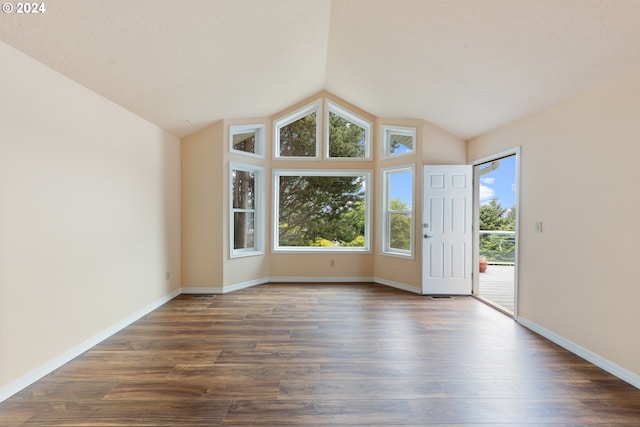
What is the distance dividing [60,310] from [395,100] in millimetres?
4381

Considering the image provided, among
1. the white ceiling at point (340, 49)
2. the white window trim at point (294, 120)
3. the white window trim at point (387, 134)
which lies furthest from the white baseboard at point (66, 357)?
the white window trim at point (387, 134)

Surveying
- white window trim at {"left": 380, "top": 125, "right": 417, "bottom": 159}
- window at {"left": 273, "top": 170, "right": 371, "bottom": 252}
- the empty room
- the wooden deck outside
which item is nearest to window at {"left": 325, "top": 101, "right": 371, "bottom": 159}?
white window trim at {"left": 380, "top": 125, "right": 417, "bottom": 159}

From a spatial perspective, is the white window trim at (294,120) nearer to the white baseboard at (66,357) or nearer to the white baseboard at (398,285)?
the white baseboard at (398,285)

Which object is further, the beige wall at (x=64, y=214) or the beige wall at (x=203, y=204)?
the beige wall at (x=203, y=204)

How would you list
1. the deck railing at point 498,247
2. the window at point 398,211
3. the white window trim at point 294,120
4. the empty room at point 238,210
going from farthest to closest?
the deck railing at point 498,247
the white window trim at point 294,120
the window at point 398,211
the empty room at point 238,210

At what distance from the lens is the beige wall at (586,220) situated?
2115 millimetres

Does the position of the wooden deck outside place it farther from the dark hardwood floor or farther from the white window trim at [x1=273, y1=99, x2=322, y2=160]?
the white window trim at [x1=273, y1=99, x2=322, y2=160]

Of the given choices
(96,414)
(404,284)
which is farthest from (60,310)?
(404,284)

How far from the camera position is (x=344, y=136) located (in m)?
5.03

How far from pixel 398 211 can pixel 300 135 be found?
7.21 ft

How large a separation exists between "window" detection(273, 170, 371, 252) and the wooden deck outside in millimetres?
2109

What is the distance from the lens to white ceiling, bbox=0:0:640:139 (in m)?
Result: 1.94

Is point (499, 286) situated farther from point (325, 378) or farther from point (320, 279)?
point (325, 378)

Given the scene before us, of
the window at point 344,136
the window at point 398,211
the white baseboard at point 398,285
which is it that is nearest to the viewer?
the white baseboard at point 398,285
